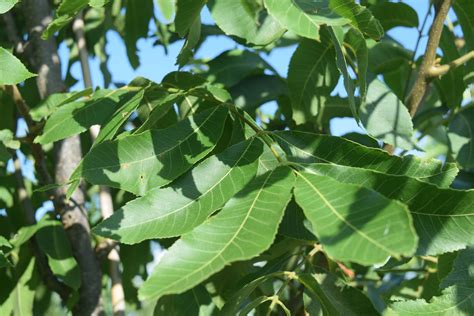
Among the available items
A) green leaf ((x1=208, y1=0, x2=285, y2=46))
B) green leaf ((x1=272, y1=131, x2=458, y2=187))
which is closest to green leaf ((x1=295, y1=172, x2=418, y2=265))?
green leaf ((x1=272, y1=131, x2=458, y2=187))

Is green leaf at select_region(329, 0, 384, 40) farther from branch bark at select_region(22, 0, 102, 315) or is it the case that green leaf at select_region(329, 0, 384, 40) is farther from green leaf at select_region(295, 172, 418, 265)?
branch bark at select_region(22, 0, 102, 315)

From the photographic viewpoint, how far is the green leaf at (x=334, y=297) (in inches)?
28.9

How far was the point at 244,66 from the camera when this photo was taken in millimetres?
1088

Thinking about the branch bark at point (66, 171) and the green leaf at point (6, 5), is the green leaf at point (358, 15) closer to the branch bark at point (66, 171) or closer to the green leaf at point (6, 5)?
the green leaf at point (6, 5)

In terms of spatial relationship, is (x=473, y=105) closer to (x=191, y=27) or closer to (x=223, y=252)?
(x=191, y=27)

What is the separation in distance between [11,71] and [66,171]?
384mm

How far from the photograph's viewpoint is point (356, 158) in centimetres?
68

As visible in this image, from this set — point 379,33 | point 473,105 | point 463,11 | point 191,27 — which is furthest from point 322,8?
point 473,105

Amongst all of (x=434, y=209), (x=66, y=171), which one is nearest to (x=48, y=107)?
(x=66, y=171)

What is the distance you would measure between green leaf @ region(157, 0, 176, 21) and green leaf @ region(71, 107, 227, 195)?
0.28 m

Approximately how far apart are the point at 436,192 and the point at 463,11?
1.48ft

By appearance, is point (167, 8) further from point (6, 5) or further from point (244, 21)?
point (6, 5)

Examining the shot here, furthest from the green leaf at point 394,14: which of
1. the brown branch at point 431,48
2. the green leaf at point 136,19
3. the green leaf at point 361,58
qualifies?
the green leaf at point 136,19

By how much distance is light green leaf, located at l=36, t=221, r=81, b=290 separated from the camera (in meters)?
0.97
